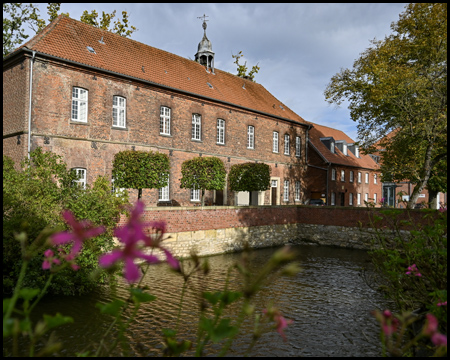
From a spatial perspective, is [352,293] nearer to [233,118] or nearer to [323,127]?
[233,118]

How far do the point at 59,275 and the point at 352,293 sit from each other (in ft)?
27.7

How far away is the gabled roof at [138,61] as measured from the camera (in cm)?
1700

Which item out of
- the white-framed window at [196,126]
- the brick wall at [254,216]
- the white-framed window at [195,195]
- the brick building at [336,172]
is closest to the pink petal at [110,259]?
the brick wall at [254,216]

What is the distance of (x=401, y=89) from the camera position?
58.0ft

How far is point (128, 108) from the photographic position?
18.6m

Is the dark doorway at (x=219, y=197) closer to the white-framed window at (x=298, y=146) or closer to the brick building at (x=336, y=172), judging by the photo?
the white-framed window at (x=298, y=146)

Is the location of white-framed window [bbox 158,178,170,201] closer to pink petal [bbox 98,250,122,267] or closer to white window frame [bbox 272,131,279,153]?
white window frame [bbox 272,131,279,153]

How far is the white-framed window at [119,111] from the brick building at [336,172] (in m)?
18.0

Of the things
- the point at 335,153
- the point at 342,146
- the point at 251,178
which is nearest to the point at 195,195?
the point at 251,178

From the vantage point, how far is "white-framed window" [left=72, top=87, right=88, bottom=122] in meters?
16.8

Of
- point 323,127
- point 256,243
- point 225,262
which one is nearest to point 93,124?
point 225,262

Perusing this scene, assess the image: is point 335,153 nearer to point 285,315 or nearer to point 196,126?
point 196,126

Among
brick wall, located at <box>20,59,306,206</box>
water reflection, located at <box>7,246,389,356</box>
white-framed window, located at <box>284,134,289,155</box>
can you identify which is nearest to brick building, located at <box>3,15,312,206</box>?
brick wall, located at <box>20,59,306,206</box>

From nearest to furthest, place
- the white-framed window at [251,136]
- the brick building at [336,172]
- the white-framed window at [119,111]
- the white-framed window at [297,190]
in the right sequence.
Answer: the white-framed window at [119,111] < the white-framed window at [251,136] < the white-framed window at [297,190] < the brick building at [336,172]
